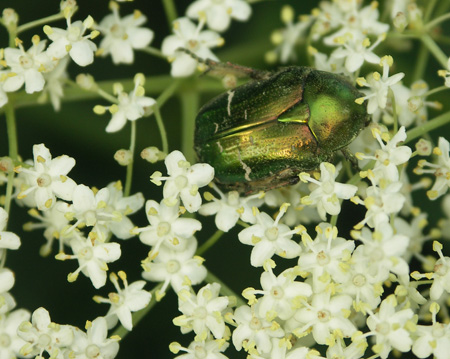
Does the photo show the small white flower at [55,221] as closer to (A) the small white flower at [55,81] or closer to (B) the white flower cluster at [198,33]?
(A) the small white flower at [55,81]

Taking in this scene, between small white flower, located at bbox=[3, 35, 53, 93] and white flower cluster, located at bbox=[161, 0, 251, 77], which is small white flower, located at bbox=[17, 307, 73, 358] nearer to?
small white flower, located at bbox=[3, 35, 53, 93]

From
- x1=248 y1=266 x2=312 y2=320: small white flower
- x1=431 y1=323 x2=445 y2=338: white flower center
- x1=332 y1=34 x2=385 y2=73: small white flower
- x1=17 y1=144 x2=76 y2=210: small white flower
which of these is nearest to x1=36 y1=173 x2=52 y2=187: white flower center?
x1=17 y1=144 x2=76 y2=210: small white flower

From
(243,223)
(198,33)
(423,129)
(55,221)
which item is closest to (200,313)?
(243,223)

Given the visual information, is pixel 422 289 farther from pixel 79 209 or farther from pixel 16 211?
pixel 16 211

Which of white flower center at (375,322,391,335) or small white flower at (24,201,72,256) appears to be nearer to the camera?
white flower center at (375,322,391,335)

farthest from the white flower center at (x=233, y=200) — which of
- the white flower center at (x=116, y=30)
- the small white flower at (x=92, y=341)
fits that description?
the white flower center at (x=116, y=30)

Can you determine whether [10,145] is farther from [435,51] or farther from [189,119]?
[435,51]
